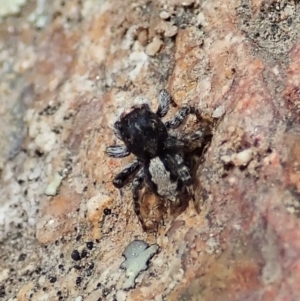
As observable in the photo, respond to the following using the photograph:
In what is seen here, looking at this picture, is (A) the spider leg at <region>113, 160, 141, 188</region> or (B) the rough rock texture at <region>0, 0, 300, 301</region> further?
(A) the spider leg at <region>113, 160, 141, 188</region>

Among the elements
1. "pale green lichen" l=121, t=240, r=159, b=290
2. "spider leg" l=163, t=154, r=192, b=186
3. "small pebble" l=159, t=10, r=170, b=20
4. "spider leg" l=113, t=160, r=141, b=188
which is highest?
"small pebble" l=159, t=10, r=170, b=20

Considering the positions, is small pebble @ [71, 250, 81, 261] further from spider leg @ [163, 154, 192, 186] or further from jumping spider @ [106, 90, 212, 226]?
spider leg @ [163, 154, 192, 186]

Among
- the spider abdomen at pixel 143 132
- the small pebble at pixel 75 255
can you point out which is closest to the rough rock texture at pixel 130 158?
the small pebble at pixel 75 255

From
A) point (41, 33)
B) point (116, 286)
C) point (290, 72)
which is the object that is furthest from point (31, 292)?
point (41, 33)

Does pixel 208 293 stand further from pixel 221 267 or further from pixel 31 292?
pixel 31 292

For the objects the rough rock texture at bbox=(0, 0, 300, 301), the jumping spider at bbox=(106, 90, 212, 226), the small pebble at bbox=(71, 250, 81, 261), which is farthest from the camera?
the small pebble at bbox=(71, 250, 81, 261)

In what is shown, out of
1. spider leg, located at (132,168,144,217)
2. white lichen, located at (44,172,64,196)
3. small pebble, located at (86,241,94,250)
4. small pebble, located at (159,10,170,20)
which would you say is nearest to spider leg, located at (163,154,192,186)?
spider leg, located at (132,168,144,217)
